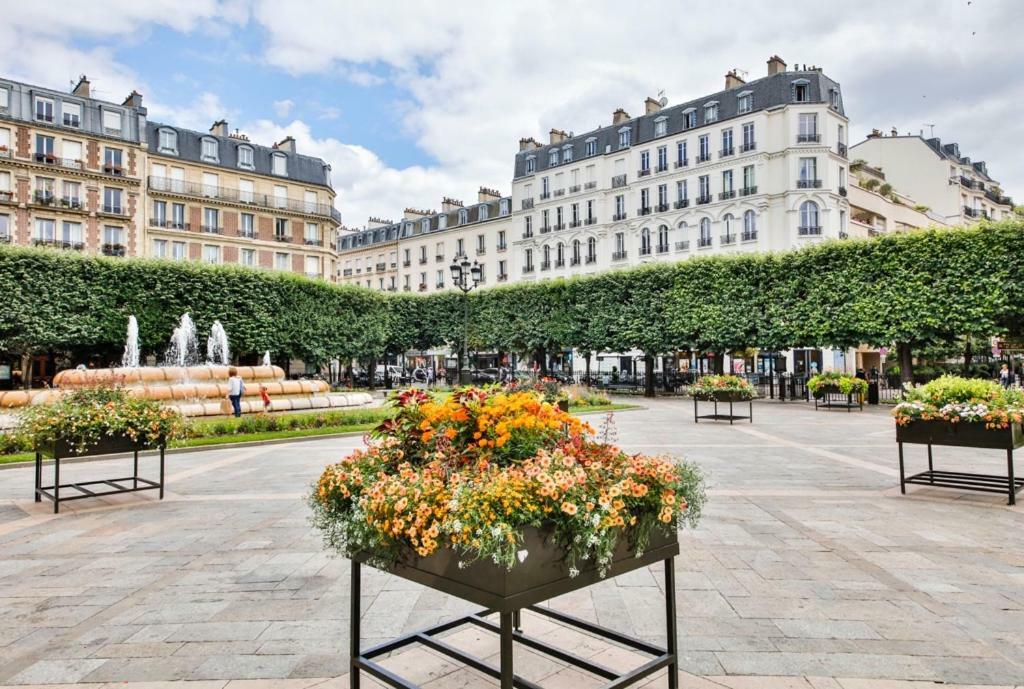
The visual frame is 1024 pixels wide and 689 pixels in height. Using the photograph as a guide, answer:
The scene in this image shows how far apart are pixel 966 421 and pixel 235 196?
48791 millimetres

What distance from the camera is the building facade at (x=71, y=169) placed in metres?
37.8

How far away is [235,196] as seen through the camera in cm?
4675

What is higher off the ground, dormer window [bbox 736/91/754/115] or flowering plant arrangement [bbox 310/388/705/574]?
dormer window [bbox 736/91/754/115]

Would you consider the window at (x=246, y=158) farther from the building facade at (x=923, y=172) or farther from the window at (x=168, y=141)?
the building facade at (x=923, y=172)

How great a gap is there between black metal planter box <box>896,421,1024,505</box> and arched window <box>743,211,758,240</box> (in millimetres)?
36321

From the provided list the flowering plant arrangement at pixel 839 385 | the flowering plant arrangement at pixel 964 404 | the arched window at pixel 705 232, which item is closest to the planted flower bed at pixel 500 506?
the flowering plant arrangement at pixel 964 404

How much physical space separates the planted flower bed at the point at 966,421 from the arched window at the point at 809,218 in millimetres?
35977

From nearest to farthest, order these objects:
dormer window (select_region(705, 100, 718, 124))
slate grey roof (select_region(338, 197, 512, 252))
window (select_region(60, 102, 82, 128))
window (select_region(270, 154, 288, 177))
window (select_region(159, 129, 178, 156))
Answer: window (select_region(60, 102, 82, 128)), dormer window (select_region(705, 100, 718, 124)), window (select_region(159, 129, 178, 156)), window (select_region(270, 154, 288, 177)), slate grey roof (select_region(338, 197, 512, 252))

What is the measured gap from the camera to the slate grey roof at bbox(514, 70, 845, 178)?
4044cm

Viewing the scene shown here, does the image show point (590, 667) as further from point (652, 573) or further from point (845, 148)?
point (845, 148)

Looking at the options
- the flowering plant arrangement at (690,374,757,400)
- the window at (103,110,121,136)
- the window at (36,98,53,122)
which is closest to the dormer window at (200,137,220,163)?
the window at (103,110,121,136)

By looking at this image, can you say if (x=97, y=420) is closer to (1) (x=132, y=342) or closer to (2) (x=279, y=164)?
(1) (x=132, y=342)

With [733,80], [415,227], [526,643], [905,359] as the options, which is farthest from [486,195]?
[526,643]

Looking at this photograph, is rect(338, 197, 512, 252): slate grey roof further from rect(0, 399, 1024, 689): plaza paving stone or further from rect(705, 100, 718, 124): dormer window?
rect(0, 399, 1024, 689): plaza paving stone
